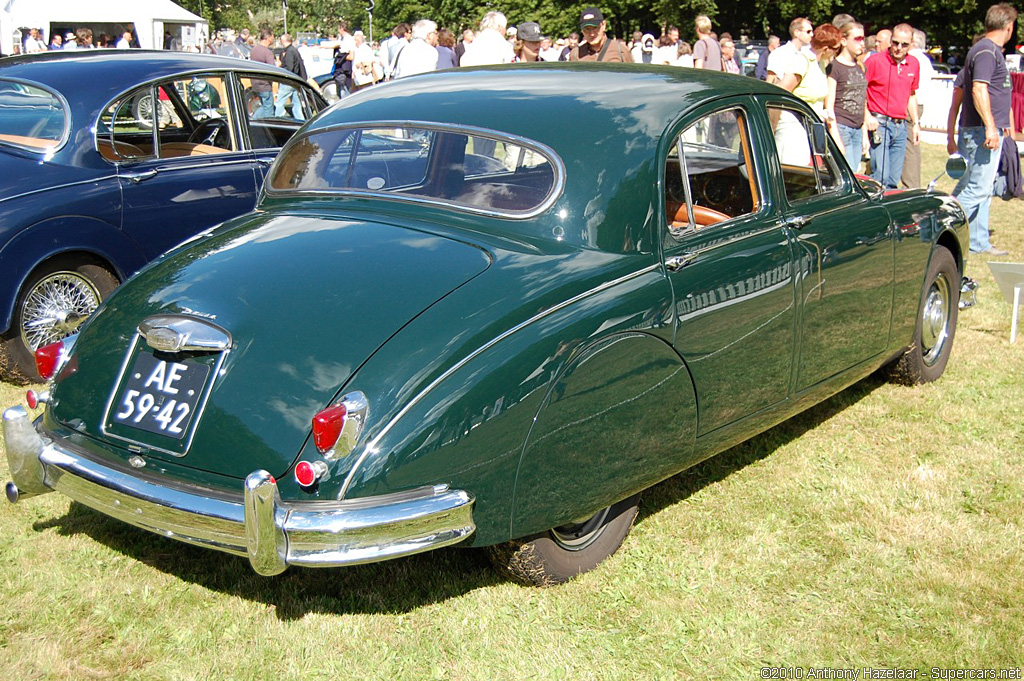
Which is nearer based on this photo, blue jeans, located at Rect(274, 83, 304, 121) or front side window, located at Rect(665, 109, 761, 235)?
front side window, located at Rect(665, 109, 761, 235)

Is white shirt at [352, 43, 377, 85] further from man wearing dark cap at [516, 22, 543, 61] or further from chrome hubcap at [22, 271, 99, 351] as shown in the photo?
chrome hubcap at [22, 271, 99, 351]

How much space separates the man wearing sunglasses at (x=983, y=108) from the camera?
835cm

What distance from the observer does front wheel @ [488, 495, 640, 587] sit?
3.48 meters

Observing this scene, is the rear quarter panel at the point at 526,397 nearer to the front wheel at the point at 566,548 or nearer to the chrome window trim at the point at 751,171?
the front wheel at the point at 566,548

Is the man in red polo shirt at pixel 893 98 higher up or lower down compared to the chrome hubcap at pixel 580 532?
higher up

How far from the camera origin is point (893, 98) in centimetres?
977

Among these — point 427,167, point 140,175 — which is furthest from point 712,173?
point 140,175

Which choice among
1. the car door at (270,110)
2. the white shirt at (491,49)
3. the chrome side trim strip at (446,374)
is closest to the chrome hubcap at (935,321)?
the chrome side trim strip at (446,374)

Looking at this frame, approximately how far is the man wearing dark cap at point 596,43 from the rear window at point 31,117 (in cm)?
478

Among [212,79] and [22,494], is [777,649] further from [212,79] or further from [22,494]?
[212,79]

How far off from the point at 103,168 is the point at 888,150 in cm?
720

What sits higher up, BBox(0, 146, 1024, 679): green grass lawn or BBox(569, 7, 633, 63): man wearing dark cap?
BBox(569, 7, 633, 63): man wearing dark cap

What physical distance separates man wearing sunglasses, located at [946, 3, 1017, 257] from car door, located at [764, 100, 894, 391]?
149 inches

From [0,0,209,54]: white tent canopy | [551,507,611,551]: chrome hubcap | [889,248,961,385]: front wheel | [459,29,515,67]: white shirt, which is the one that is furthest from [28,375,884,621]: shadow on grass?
[0,0,209,54]: white tent canopy
